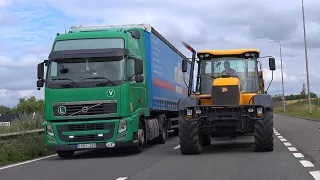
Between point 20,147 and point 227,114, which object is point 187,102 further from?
point 20,147

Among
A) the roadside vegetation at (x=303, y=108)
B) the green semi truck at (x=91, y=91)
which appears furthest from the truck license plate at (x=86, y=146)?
the roadside vegetation at (x=303, y=108)

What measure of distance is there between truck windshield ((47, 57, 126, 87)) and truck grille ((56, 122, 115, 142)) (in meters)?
1.20

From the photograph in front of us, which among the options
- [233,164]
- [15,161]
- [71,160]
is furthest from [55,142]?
[233,164]

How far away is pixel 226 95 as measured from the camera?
14859 millimetres

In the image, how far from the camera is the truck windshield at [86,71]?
590 inches

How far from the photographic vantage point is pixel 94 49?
50.1ft

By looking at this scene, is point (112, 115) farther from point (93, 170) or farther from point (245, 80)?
point (245, 80)

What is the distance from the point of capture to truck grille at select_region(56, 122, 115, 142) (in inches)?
591

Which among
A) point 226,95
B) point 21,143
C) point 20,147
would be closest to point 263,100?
A: point 226,95

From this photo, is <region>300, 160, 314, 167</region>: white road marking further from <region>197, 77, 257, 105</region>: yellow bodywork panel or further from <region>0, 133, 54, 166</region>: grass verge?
<region>0, 133, 54, 166</region>: grass verge

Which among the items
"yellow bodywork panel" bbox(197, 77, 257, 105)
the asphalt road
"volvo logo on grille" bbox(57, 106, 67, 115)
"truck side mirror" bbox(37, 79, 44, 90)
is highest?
"truck side mirror" bbox(37, 79, 44, 90)

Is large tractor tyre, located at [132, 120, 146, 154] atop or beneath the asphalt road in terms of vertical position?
atop

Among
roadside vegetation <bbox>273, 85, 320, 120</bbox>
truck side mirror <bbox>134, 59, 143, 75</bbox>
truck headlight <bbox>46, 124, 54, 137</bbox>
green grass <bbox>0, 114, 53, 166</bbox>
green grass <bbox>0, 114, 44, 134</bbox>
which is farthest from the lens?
roadside vegetation <bbox>273, 85, 320, 120</bbox>

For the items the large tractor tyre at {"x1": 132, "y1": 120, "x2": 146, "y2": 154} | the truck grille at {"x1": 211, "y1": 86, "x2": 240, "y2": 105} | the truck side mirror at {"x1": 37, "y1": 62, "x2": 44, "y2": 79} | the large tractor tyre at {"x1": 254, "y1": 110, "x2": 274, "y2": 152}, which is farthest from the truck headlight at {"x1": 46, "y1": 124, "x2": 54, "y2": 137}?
the large tractor tyre at {"x1": 254, "y1": 110, "x2": 274, "y2": 152}
